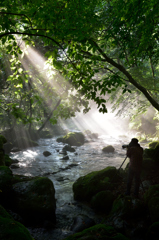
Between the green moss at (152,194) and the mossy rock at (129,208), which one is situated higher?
the green moss at (152,194)

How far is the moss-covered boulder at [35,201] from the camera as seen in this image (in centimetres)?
521

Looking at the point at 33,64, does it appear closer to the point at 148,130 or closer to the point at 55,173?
the point at 55,173

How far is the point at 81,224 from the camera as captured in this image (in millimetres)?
4934

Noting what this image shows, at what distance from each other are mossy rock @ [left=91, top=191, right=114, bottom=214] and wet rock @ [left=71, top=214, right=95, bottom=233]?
93 centimetres

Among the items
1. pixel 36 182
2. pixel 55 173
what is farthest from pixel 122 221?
pixel 55 173

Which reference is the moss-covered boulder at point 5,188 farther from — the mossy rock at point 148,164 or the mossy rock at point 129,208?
the mossy rock at point 148,164

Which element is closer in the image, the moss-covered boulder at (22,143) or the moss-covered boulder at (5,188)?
the moss-covered boulder at (5,188)

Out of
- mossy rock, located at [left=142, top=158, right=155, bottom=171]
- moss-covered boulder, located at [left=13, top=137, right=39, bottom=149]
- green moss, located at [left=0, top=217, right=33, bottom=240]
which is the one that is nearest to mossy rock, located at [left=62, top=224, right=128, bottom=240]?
green moss, located at [left=0, top=217, right=33, bottom=240]

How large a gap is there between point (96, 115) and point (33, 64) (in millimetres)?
50453

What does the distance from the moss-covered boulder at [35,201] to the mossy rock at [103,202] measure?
5.61ft

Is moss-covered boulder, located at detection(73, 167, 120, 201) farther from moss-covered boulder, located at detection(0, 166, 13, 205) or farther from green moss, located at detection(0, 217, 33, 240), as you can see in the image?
green moss, located at detection(0, 217, 33, 240)

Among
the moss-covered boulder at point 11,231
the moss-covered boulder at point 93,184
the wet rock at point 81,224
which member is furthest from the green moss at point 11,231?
the moss-covered boulder at point 93,184

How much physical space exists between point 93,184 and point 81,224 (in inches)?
85.1

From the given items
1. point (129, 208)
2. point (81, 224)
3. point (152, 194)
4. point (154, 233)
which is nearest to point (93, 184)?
point (81, 224)
